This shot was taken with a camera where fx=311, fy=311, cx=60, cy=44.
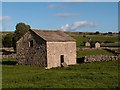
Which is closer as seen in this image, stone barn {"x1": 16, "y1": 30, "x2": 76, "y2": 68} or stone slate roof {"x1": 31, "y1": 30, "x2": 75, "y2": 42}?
stone barn {"x1": 16, "y1": 30, "x2": 76, "y2": 68}

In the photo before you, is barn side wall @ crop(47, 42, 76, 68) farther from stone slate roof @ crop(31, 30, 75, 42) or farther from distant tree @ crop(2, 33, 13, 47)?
distant tree @ crop(2, 33, 13, 47)

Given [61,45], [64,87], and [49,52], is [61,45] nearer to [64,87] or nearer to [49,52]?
[49,52]

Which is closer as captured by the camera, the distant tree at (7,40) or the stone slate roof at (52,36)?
the stone slate roof at (52,36)

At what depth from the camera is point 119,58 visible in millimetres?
39625

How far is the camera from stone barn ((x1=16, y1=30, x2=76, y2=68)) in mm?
40741

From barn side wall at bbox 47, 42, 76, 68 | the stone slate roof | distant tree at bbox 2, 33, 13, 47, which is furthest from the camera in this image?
distant tree at bbox 2, 33, 13, 47

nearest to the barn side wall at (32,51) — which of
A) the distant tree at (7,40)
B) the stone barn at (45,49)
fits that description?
the stone barn at (45,49)

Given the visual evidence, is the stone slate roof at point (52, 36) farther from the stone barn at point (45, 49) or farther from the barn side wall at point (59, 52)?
the barn side wall at point (59, 52)

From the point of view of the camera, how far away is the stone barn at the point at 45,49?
40.7m

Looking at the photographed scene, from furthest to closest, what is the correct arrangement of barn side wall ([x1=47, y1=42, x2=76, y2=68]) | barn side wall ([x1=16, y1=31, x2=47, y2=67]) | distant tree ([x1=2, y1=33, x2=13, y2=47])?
distant tree ([x1=2, y1=33, x2=13, y2=47]) → barn side wall ([x1=16, y1=31, x2=47, y2=67]) → barn side wall ([x1=47, y1=42, x2=76, y2=68])

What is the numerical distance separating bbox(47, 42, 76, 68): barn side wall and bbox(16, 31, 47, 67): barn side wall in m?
0.67

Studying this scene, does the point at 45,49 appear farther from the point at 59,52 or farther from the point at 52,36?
the point at 52,36

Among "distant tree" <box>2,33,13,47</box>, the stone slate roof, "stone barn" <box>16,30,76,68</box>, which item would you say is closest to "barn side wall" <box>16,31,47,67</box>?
"stone barn" <box>16,30,76,68</box>

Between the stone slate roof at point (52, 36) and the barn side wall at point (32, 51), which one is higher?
the stone slate roof at point (52, 36)
